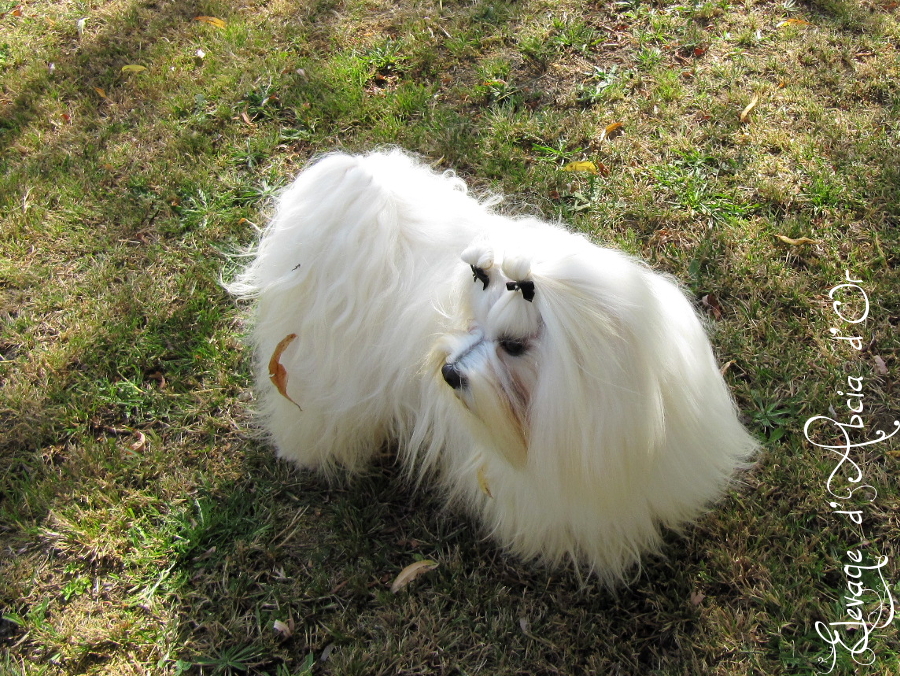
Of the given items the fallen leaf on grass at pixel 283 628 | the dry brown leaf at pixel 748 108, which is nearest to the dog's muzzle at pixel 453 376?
the fallen leaf on grass at pixel 283 628

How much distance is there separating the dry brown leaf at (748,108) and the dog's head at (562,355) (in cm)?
241

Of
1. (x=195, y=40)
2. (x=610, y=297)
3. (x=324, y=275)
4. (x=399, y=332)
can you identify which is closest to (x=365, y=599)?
(x=399, y=332)

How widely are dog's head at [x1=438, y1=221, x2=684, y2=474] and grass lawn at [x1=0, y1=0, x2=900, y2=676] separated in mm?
964

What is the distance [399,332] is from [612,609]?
117cm

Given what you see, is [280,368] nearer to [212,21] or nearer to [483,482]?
[483,482]

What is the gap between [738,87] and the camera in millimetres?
3713

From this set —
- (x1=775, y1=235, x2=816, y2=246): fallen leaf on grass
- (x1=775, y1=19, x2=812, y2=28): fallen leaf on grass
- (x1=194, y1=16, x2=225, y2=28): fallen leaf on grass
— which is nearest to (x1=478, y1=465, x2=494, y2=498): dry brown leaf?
(x1=775, y1=235, x2=816, y2=246): fallen leaf on grass

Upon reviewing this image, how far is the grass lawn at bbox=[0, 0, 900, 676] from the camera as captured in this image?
2219mm

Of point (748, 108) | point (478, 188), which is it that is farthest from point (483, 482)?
point (748, 108)

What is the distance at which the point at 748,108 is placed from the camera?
3.58 metres

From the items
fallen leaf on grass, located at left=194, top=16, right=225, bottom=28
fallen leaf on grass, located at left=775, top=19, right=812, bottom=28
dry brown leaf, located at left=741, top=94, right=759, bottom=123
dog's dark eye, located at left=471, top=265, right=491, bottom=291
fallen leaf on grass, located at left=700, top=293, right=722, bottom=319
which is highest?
dog's dark eye, located at left=471, top=265, right=491, bottom=291

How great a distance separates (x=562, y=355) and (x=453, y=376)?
286 millimetres

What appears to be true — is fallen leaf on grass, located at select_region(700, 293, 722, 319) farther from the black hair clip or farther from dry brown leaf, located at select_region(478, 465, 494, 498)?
the black hair clip

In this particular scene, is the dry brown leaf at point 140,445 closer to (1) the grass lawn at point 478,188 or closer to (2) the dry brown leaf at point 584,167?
(1) the grass lawn at point 478,188
